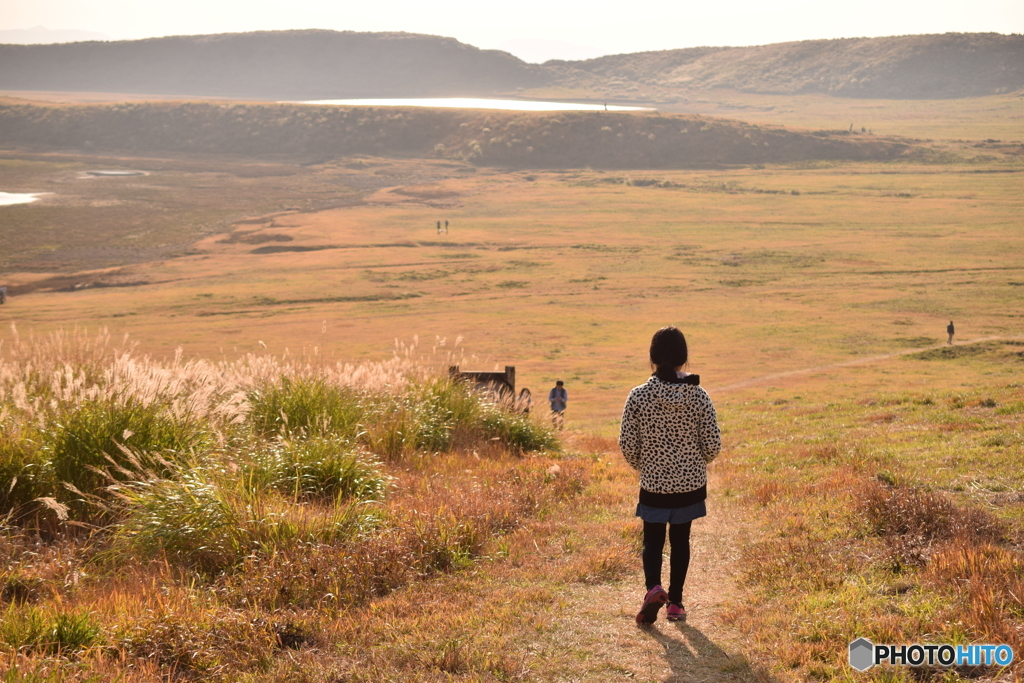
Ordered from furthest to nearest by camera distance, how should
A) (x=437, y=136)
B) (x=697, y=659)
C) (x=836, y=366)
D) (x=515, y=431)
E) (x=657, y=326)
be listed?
(x=437, y=136) < (x=657, y=326) < (x=836, y=366) < (x=515, y=431) < (x=697, y=659)

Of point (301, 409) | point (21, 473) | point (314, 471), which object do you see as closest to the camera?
point (21, 473)

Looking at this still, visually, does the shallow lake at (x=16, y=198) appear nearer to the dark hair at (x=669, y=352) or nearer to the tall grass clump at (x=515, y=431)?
the tall grass clump at (x=515, y=431)

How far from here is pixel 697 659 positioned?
5.23m

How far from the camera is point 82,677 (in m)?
4.58

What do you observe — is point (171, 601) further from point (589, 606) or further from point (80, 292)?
point (80, 292)

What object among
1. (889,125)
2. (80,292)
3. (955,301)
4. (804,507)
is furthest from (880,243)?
(889,125)

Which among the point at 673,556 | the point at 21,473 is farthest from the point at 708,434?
the point at 21,473

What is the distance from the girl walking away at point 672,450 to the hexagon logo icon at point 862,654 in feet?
4.21

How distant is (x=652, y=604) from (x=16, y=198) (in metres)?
114

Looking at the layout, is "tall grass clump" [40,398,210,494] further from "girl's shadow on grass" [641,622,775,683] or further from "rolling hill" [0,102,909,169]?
"rolling hill" [0,102,909,169]

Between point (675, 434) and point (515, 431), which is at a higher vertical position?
point (675, 434)

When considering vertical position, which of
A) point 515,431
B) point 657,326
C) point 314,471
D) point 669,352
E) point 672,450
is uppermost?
point 669,352

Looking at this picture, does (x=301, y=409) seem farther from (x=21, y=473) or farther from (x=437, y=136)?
(x=437, y=136)

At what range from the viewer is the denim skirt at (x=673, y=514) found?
5883mm
